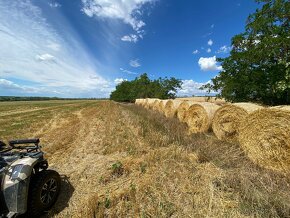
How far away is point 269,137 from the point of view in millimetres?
4816

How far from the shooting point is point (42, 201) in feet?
10.9

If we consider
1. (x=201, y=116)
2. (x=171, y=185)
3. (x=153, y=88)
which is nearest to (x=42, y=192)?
(x=171, y=185)

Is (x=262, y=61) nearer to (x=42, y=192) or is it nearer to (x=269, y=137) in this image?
(x=269, y=137)

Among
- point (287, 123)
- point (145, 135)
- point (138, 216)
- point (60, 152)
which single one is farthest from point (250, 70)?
point (60, 152)

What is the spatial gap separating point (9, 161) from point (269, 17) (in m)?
10.2

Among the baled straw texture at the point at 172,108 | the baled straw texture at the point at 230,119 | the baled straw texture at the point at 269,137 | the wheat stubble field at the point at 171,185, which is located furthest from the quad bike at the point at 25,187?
the baled straw texture at the point at 172,108

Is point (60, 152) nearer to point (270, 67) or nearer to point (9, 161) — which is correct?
point (9, 161)

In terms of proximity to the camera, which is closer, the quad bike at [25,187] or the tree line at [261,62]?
the quad bike at [25,187]

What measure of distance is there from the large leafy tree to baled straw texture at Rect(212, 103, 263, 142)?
1.44 metres

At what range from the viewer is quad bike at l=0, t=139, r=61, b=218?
9.45 feet

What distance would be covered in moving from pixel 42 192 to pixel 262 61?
8.95 m

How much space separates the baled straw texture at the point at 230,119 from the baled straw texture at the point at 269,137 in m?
0.61

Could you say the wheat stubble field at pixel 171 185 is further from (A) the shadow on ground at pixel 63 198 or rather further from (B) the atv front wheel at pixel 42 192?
(B) the atv front wheel at pixel 42 192

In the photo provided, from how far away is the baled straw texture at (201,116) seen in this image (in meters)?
8.29
